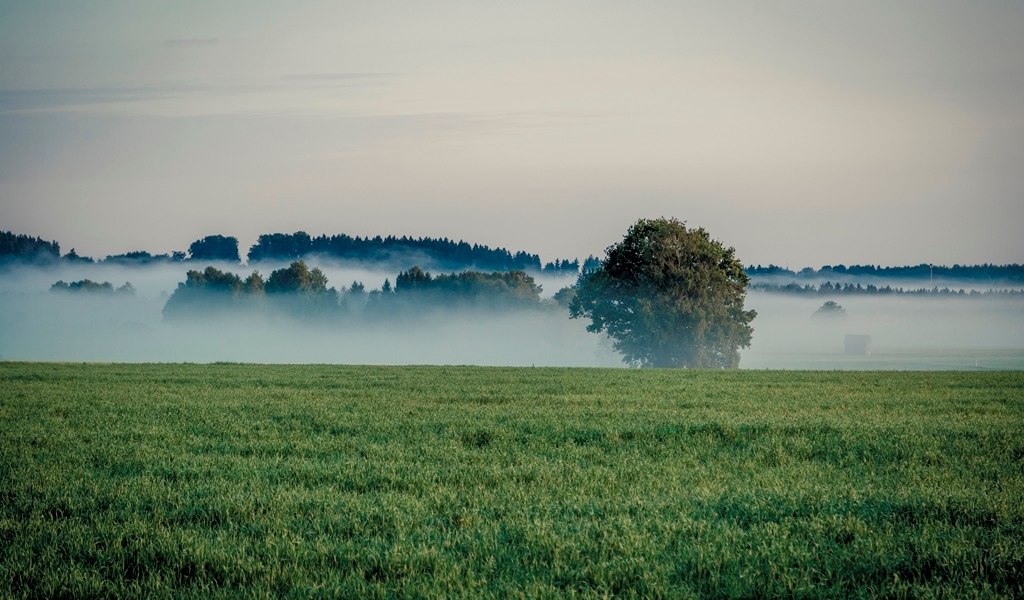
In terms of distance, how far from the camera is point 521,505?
9.44m

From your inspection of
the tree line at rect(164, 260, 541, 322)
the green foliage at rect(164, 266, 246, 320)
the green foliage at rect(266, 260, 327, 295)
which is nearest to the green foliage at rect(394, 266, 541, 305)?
the tree line at rect(164, 260, 541, 322)

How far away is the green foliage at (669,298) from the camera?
2598 inches

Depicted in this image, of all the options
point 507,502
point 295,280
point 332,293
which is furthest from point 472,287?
point 507,502

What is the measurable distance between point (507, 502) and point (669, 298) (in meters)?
57.8

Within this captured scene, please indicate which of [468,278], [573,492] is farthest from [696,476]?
[468,278]

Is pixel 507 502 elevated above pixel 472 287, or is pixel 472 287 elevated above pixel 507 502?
pixel 472 287

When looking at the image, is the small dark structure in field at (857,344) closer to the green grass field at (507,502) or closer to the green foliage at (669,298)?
the green foliage at (669,298)

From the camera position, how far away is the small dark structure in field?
184 metres

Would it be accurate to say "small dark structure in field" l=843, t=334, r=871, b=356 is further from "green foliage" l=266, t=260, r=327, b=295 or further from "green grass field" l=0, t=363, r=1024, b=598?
"green grass field" l=0, t=363, r=1024, b=598

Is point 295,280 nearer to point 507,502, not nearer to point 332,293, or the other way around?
point 332,293

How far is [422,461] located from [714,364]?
58.7 metres

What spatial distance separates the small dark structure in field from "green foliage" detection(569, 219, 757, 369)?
127 m

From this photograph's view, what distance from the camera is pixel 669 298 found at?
6600 cm

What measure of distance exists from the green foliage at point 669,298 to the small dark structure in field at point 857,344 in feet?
416
